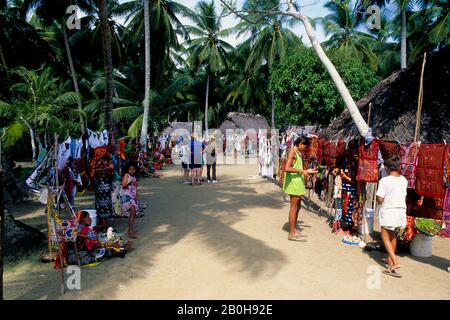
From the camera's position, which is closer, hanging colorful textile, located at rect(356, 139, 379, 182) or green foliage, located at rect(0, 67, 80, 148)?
hanging colorful textile, located at rect(356, 139, 379, 182)

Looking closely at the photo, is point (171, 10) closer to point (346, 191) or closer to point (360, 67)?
point (360, 67)

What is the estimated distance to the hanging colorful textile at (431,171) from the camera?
490 cm

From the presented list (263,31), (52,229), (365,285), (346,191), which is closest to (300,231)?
(346,191)

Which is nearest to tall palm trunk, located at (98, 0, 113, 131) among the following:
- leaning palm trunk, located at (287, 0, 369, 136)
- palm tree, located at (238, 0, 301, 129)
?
leaning palm trunk, located at (287, 0, 369, 136)

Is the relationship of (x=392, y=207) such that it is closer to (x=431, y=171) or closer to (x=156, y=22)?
(x=431, y=171)

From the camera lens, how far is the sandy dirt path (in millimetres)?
4051

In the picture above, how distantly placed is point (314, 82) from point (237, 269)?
46.3 feet

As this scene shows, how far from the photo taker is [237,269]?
4719mm

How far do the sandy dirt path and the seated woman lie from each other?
168mm

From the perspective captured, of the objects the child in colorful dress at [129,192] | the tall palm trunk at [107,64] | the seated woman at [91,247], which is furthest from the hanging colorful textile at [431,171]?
the tall palm trunk at [107,64]

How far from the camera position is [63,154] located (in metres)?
5.71

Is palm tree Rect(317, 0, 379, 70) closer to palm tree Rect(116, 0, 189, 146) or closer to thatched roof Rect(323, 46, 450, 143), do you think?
palm tree Rect(116, 0, 189, 146)

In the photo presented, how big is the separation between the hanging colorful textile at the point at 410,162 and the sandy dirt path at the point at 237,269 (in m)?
1.18

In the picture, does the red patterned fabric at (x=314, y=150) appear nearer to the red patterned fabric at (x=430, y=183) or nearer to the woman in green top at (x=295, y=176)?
the woman in green top at (x=295, y=176)
